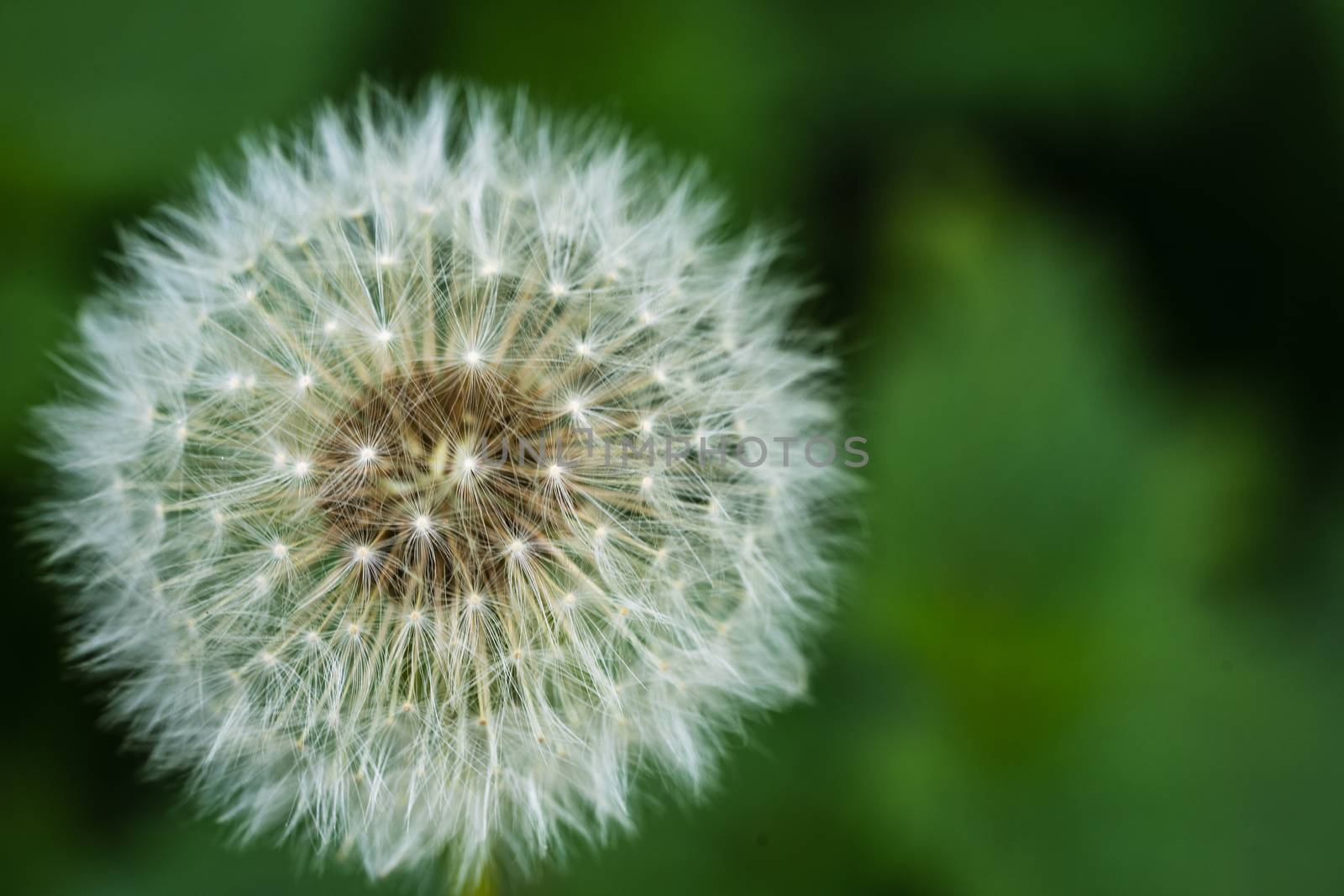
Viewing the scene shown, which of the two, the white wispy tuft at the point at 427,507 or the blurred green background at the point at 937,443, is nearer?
the white wispy tuft at the point at 427,507

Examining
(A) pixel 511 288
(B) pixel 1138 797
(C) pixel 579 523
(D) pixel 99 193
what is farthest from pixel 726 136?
(B) pixel 1138 797

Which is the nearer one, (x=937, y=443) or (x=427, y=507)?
(x=427, y=507)

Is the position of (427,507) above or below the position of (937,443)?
below

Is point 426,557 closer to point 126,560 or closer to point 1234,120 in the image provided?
point 126,560

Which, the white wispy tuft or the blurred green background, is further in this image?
the blurred green background
